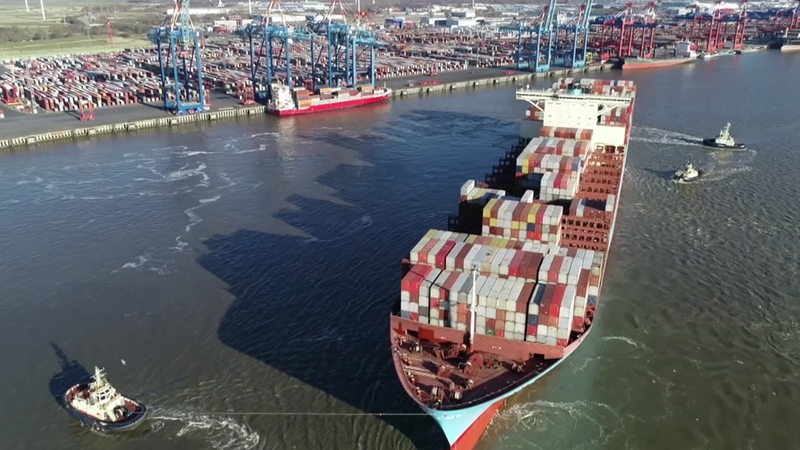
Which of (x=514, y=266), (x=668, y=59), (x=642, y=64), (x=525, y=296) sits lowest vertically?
(x=525, y=296)

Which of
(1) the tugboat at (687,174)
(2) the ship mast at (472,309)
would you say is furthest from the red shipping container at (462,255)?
(1) the tugboat at (687,174)

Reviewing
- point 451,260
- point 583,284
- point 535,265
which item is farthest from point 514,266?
point 583,284

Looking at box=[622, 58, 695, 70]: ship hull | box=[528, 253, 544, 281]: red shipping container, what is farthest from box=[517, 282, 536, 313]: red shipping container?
box=[622, 58, 695, 70]: ship hull

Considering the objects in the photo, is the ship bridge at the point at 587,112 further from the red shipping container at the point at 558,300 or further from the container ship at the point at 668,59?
the container ship at the point at 668,59

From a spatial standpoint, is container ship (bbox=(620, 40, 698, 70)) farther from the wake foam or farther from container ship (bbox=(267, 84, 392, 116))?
the wake foam

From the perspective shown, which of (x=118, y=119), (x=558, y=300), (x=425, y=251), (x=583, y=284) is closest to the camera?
(x=558, y=300)

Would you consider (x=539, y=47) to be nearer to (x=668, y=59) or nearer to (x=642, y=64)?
(x=642, y=64)
